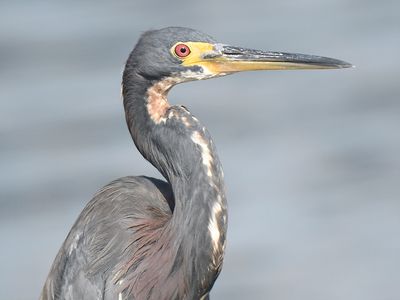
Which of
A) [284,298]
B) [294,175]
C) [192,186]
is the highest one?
[192,186]

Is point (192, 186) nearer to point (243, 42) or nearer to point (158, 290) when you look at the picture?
point (158, 290)

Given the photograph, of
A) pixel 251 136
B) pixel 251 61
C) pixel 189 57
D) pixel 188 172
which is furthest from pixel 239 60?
pixel 251 136

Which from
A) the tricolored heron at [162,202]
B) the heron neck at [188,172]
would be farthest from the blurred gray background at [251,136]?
the heron neck at [188,172]

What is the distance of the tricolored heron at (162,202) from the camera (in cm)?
625

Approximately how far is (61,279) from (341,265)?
4.02 metres

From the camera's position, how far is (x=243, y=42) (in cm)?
1202

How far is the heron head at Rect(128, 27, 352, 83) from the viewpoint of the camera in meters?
6.31

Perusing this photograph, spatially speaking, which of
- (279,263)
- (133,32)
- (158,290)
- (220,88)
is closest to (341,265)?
(279,263)

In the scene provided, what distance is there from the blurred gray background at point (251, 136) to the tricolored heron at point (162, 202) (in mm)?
3354

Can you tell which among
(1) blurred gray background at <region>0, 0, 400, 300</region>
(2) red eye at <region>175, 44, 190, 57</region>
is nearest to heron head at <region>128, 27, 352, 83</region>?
(2) red eye at <region>175, 44, 190, 57</region>

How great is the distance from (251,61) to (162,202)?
30.2 inches

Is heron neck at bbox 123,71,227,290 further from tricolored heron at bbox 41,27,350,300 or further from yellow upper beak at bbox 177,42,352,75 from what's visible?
yellow upper beak at bbox 177,42,352,75

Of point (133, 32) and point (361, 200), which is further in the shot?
point (133, 32)

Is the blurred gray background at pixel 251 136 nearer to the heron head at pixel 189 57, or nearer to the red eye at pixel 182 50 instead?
the heron head at pixel 189 57
